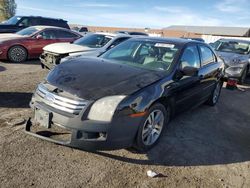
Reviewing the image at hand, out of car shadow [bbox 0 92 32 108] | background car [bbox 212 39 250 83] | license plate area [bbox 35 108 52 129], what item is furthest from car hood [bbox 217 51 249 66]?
license plate area [bbox 35 108 52 129]

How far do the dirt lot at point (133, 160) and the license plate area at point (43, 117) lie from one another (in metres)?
0.43

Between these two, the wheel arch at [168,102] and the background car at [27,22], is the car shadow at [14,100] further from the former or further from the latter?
the background car at [27,22]

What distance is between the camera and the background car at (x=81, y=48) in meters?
7.52

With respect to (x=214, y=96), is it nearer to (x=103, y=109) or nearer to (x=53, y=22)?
(x=103, y=109)

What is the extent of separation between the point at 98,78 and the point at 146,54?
1.39m

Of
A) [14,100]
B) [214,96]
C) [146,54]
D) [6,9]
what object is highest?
[146,54]

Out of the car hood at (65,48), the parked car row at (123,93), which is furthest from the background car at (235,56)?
the car hood at (65,48)

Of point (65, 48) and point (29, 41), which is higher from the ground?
point (65, 48)

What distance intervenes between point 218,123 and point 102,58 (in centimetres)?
269

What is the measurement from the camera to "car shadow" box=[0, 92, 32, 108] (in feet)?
15.8

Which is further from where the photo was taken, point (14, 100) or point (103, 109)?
point (14, 100)

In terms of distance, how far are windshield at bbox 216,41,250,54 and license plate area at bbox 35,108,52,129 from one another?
9072 mm

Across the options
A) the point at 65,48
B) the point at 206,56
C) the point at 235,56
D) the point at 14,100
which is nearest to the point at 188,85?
the point at 206,56

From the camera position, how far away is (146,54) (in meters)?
4.43
